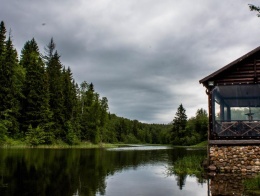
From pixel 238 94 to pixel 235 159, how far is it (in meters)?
5.36

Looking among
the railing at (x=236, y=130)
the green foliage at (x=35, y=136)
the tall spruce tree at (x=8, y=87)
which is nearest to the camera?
the railing at (x=236, y=130)

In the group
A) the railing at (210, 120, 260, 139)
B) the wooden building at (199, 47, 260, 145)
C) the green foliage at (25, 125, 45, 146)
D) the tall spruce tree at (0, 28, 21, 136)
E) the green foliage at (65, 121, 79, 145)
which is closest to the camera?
the railing at (210, 120, 260, 139)

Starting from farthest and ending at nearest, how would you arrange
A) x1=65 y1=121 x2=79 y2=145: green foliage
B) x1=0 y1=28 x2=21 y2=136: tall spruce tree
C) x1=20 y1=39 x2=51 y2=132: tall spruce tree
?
1. x1=65 y1=121 x2=79 y2=145: green foliage
2. x1=20 y1=39 x2=51 y2=132: tall spruce tree
3. x1=0 y1=28 x2=21 y2=136: tall spruce tree

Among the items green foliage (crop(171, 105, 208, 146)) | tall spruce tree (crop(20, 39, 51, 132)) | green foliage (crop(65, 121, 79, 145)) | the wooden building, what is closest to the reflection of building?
the wooden building

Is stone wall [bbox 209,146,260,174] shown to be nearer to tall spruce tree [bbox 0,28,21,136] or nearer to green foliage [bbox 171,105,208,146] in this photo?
tall spruce tree [bbox 0,28,21,136]

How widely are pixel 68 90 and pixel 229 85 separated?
49761mm

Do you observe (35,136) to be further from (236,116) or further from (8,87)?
(236,116)

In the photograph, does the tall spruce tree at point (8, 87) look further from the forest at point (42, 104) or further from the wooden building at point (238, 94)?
the wooden building at point (238, 94)

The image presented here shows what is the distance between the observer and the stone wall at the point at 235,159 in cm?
1692

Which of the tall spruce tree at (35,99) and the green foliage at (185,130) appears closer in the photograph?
the tall spruce tree at (35,99)

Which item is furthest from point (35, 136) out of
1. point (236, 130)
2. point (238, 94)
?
point (236, 130)

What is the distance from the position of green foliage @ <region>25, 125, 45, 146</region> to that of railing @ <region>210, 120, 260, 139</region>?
1349 inches

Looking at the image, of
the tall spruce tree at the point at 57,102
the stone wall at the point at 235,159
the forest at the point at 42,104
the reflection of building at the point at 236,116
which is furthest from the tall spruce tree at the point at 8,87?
the stone wall at the point at 235,159

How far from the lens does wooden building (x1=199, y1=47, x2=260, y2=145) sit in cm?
1797
